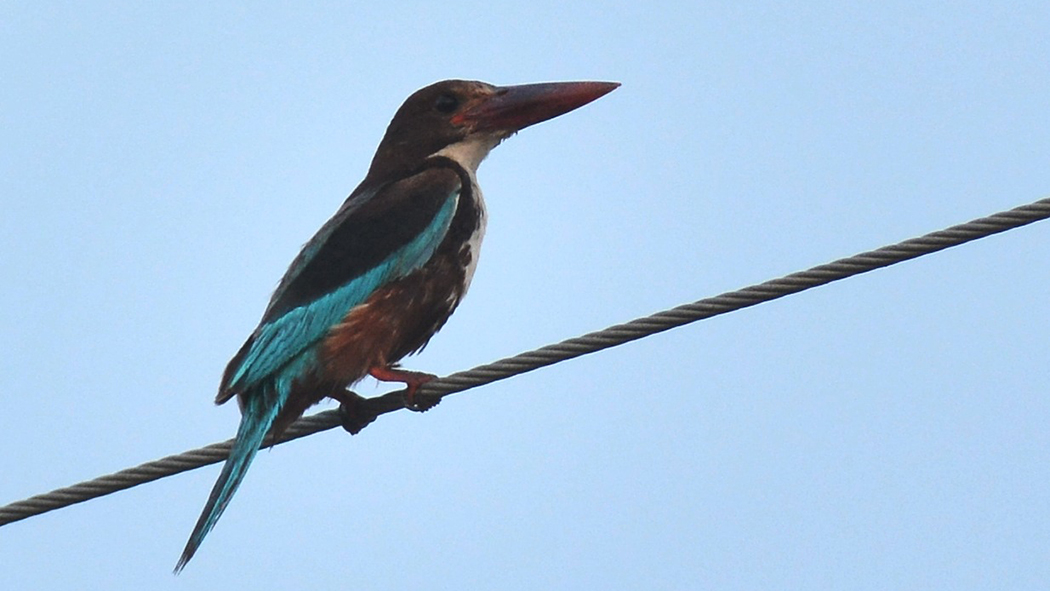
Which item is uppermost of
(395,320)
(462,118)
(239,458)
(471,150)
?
(462,118)

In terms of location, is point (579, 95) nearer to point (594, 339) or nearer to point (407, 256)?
point (407, 256)

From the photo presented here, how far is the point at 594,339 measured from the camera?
14.8ft

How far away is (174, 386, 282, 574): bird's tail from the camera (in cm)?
501

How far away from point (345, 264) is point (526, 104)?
1.36 metres

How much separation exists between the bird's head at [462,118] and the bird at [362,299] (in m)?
0.02

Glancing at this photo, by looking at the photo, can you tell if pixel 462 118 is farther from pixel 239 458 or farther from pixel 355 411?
pixel 239 458

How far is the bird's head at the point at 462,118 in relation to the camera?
6.80 m

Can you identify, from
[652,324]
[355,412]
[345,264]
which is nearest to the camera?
[652,324]

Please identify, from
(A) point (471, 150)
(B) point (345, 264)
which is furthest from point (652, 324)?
(A) point (471, 150)

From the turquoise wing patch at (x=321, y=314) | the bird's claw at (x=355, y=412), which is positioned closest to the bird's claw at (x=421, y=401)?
the bird's claw at (x=355, y=412)

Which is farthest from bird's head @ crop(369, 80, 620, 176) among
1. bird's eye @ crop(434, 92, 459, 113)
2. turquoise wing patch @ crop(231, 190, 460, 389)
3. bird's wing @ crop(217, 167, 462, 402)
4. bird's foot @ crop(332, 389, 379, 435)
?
bird's foot @ crop(332, 389, 379, 435)

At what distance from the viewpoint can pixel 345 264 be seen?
5.93 metres

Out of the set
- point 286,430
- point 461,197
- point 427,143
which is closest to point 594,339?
point 286,430

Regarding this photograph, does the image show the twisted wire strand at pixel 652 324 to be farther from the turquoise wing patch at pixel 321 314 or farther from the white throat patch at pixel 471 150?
the white throat patch at pixel 471 150
